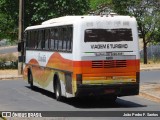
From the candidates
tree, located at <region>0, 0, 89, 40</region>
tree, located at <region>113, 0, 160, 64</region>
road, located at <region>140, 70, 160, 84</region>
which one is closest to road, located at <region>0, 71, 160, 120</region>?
road, located at <region>140, 70, 160, 84</region>

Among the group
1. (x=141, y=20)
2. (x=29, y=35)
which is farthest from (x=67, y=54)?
(x=141, y=20)

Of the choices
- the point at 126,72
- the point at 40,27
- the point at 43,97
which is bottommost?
the point at 43,97

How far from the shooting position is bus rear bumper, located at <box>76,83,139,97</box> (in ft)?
57.1

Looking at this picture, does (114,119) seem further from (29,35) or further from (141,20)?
(141,20)

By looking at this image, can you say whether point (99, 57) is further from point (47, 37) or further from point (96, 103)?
point (47, 37)

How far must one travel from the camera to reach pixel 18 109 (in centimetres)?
1702

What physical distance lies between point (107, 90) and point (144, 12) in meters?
31.5

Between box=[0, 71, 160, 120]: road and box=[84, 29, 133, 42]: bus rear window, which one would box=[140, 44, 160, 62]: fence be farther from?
box=[84, 29, 133, 42]: bus rear window

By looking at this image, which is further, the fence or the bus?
the fence

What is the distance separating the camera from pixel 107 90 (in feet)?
58.0

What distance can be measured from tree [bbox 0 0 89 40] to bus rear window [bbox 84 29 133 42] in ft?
75.1

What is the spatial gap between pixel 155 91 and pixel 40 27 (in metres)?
5.69

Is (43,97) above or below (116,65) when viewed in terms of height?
below

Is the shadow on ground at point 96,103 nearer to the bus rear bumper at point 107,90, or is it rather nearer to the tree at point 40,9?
the bus rear bumper at point 107,90
